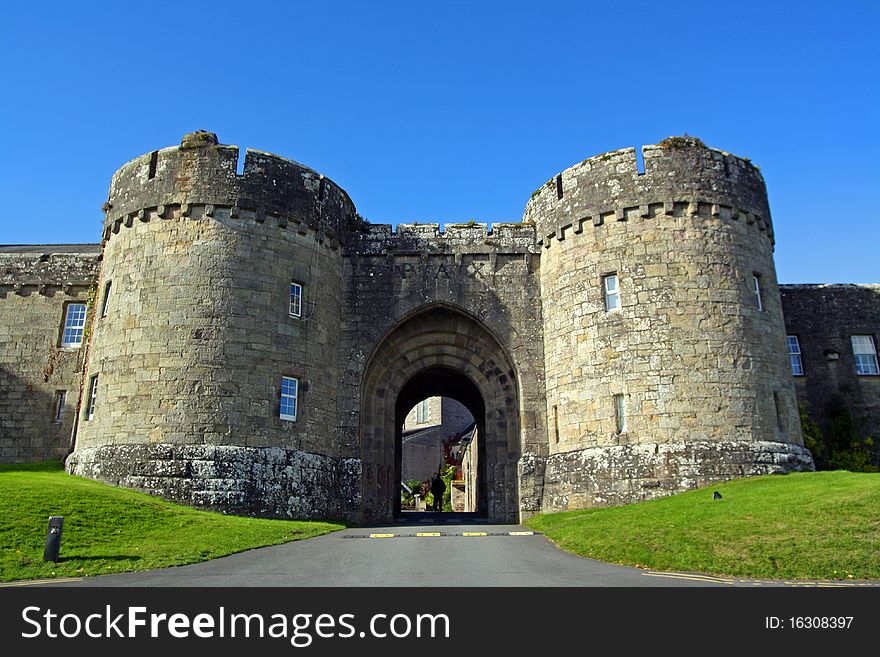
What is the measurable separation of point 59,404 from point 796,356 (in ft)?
86.1

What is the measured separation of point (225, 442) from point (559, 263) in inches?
439

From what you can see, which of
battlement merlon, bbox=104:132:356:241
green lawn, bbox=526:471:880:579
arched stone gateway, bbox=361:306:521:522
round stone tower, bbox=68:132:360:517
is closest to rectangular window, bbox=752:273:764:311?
green lawn, bbox=526:471:880:579

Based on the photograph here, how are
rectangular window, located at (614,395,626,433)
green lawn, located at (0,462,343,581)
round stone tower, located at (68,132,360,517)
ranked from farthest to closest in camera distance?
rectangular window, located at (614,395,626,433) < round stone tower, located at (68,132,360,517) < green lawn, located at (0,462,343,581)

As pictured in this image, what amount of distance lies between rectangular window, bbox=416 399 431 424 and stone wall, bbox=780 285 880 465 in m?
36.0

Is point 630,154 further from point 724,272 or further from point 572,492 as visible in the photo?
point 572,492

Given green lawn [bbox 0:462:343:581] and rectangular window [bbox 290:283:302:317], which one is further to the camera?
rectangular window [bbox 290:283:302:317]

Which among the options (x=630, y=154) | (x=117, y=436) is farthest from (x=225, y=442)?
(x=630, y=154)

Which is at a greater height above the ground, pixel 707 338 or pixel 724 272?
pixel 724 272

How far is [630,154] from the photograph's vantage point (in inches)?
814

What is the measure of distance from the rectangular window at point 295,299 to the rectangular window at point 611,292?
9.08 m

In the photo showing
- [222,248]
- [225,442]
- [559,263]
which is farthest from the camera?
[559,263]

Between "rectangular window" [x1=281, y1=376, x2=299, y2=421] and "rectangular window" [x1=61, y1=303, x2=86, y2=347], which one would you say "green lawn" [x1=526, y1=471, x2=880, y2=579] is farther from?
"rectangular window" [x1=61, y1=303, x2=86, y2=347]

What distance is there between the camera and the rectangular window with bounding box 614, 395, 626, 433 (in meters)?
19.0

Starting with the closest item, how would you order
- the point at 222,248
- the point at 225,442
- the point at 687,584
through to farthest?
the point at 687,584 → the point at 225,442 → the point at 222,248
